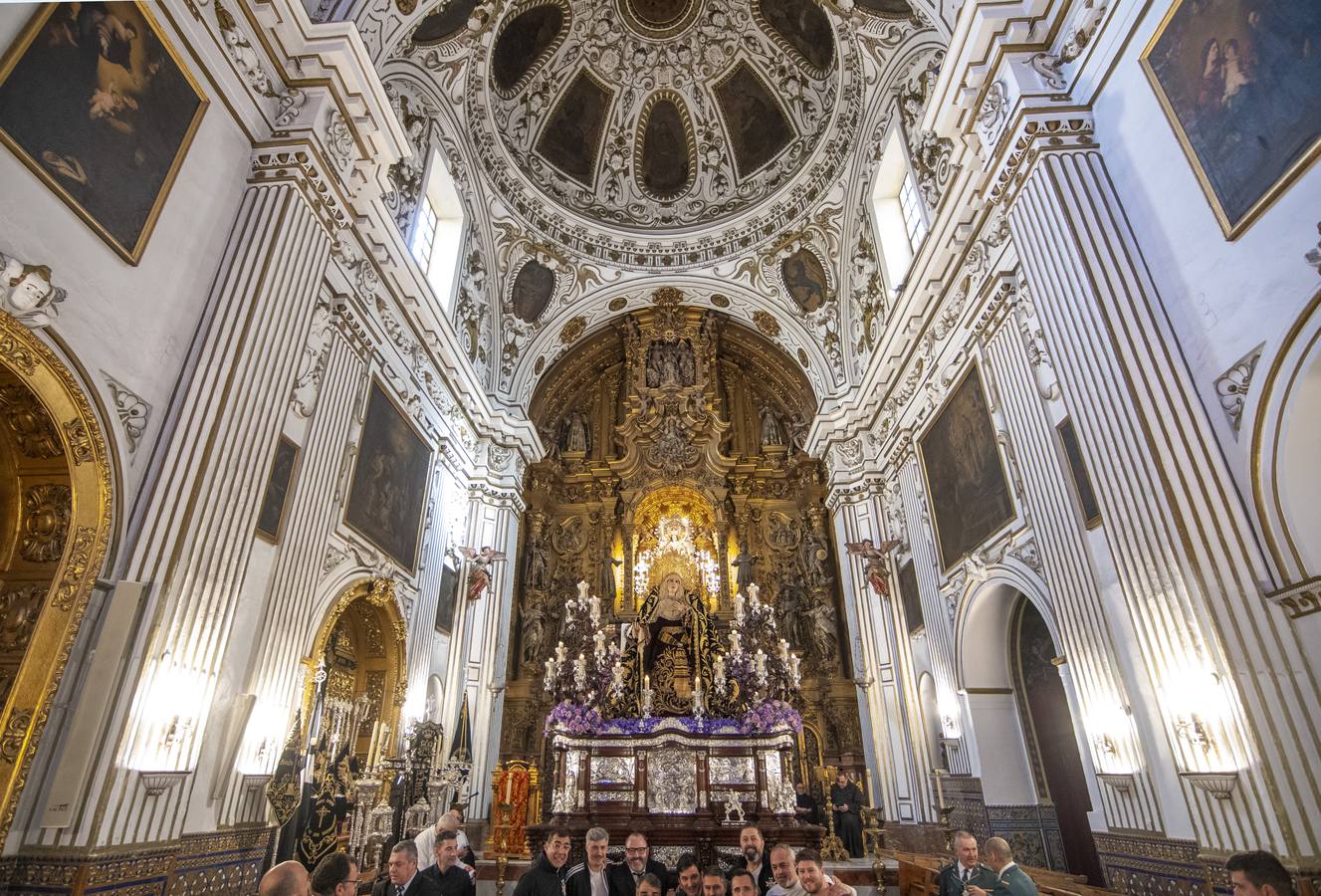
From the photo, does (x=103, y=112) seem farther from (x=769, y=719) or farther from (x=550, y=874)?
(x=769, y=719)

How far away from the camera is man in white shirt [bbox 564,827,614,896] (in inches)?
191

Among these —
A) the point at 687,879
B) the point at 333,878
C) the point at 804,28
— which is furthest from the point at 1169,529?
the point at 804,28

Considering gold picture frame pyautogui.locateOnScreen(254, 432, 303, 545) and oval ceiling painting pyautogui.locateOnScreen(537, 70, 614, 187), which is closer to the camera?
gold picture frame pyautogui.locateOnScreen(254, 432, 303, 545)

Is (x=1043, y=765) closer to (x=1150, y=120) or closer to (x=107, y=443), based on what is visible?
(x=1150, y=120)

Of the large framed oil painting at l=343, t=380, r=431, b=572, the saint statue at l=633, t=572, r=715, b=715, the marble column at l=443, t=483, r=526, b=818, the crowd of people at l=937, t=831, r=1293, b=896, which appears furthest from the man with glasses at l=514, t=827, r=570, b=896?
the saint statue at l=633, t=572, r=715, b=715

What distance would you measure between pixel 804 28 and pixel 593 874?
16.2 metres

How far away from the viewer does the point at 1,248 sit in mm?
5227

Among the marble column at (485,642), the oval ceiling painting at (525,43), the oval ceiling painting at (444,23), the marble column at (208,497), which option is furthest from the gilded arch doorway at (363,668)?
the oval ceiling painting at (525,43)

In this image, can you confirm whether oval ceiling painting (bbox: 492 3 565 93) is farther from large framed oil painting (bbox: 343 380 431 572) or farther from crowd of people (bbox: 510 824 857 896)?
crowd of people (bbox: 510 824 857 896)

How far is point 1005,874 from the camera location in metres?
5.09

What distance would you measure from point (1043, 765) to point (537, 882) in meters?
8.34

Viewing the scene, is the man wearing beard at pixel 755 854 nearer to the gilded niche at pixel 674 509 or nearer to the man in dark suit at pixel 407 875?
the man in dark suit at pixel 407 875

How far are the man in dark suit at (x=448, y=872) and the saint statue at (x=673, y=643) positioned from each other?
1026cm

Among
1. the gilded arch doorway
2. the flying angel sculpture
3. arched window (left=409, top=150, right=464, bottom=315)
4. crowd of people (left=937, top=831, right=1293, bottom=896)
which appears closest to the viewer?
crowd of people (left=937, top=831, right=1293, bottom=896)
